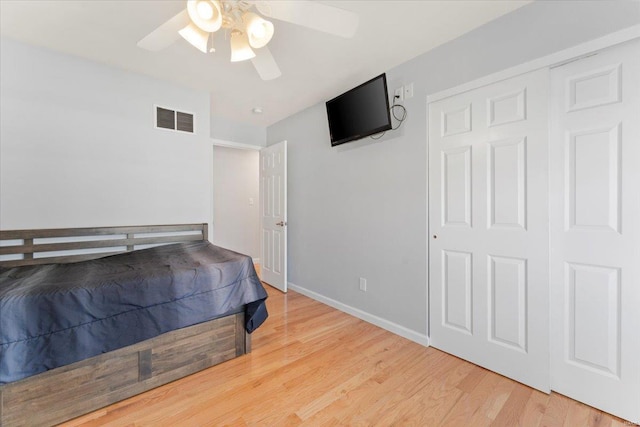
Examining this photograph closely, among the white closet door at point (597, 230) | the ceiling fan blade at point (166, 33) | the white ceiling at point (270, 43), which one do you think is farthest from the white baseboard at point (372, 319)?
the ceiling fan blade at point (166, 33)

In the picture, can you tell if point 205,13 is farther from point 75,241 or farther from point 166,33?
point 75,241

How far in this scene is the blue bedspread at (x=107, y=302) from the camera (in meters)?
1.36

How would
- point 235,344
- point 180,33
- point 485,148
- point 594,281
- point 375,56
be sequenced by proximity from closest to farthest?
1. point 180,33
2. point 594,281
3. point 485,148
4. point 235,344
5. point 375,56

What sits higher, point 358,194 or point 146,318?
point 358,194

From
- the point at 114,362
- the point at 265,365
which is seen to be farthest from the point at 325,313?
the point at 114,362

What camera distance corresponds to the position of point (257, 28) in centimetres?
136

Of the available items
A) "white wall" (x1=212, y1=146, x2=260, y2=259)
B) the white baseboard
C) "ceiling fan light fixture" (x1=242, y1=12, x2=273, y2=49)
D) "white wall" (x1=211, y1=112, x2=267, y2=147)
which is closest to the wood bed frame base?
Answer: the white baseboard

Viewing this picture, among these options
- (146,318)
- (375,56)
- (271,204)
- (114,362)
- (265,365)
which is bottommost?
(265,365)

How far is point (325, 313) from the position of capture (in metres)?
2.94

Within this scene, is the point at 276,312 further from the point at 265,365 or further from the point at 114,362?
the point at 114,362

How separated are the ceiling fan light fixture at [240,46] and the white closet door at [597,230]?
1830 mm

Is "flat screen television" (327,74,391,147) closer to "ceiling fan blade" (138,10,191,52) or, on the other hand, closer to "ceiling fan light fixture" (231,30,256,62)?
"ceiling fan light fixture" (231,30,256,62)

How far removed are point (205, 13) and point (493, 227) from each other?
211cm

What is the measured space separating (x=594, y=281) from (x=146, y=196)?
3.56m
